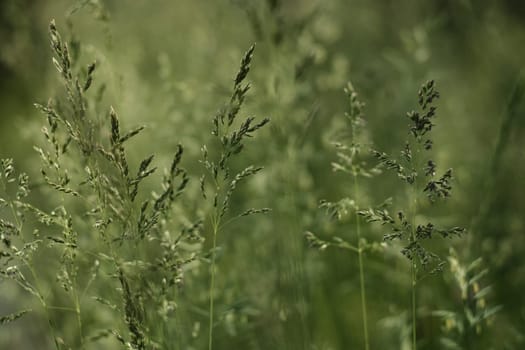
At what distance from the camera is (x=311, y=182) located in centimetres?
274

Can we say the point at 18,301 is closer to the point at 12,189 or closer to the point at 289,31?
the point at 289,31

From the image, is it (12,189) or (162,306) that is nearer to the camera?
(162,306)

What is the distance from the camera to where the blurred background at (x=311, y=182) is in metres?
2.11

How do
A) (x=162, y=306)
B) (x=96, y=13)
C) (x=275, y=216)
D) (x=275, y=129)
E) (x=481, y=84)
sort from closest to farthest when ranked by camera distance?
(x=162, y=306) → (x=96, y=13) → (x=275, y=129) → (x=275, y=216) → (x=481, y=84)

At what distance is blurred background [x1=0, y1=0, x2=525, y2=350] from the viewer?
2111 mm

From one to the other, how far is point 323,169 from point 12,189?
7.37ft

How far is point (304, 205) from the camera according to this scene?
289 cm

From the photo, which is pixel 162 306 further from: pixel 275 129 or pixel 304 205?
pixel 304 205

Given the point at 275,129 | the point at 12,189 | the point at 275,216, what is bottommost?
the point at 275,216

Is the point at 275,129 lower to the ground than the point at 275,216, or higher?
higher

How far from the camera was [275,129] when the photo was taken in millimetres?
2254

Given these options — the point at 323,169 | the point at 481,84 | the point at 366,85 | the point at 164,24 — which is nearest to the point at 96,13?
the point at 366,85

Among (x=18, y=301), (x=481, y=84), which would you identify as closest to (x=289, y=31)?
(x=18, y=301)

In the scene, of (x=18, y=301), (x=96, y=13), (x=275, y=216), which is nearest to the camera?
(x=96, y=13)
